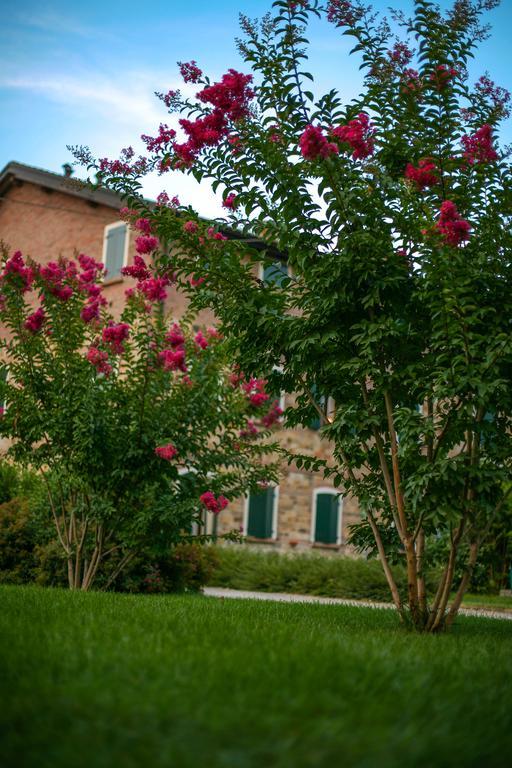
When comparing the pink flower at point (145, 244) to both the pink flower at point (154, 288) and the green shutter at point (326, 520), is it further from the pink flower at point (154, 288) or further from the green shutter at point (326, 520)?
the green shutter at point (326, 520)

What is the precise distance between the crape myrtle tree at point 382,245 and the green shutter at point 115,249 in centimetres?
1260

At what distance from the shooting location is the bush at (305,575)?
1554 centimetres

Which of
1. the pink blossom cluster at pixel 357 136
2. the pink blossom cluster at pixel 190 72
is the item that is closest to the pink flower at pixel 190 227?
the pink blossom cluster at pixel 190 72

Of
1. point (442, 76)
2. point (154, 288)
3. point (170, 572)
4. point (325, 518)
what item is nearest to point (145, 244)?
point (154, 288)

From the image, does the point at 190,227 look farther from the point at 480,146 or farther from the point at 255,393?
the point at 255,393

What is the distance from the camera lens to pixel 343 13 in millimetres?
5840

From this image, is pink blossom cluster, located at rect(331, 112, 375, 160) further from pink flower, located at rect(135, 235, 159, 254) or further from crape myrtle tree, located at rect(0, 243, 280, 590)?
crape myrtle tree, located at rect(0, 243, 280, 590)

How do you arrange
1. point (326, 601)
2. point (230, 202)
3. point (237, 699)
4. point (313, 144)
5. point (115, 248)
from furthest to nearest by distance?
point (115, 248) → point (326, 601) → point (230, 202) → point (313, 144) → point (237, 699)

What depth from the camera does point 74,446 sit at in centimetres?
863

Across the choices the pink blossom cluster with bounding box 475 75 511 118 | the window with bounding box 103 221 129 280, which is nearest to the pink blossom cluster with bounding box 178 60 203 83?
the pink blossom cluster with bounding box 475 75 511 118

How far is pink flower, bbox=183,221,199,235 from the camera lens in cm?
614

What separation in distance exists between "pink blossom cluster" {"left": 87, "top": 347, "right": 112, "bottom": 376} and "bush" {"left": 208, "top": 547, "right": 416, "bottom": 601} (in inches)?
292

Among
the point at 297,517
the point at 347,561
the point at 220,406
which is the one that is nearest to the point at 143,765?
the point at 220,406

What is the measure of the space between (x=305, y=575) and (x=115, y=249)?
352 inches
